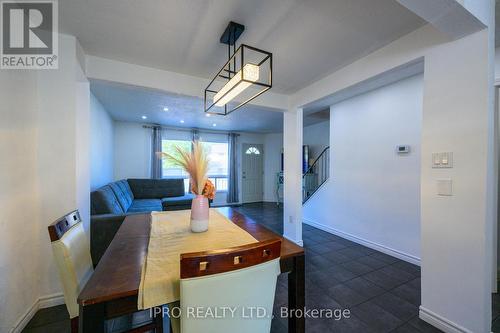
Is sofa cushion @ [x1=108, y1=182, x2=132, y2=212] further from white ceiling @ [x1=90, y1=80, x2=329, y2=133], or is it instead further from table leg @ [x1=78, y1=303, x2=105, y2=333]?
table leg @ [x1=78, y1=303, x2=105, y2=333]

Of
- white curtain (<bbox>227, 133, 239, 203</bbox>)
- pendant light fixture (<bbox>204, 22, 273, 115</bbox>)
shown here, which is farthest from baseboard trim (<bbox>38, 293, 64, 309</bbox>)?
white curtain (<bbox>227, 133, 239, 203</bbox>)

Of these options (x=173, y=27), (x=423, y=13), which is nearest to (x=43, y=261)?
(x=173, y=27)

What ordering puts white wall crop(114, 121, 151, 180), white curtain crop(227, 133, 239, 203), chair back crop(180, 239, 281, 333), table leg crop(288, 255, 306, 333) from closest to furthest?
chair back crop(180, 239, 281, 333)
table leg crop(288, 255, 306, 333)
white wall crop(114, 121, 151, 180)
white curtain crop(227, 133, 239, 203)

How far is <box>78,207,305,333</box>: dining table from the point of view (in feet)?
2.57

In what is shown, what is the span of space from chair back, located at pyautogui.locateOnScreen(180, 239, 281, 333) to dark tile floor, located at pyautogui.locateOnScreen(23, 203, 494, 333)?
3.36ft

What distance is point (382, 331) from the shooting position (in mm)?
1578

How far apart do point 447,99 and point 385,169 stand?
169cm

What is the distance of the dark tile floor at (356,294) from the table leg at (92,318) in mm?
1289

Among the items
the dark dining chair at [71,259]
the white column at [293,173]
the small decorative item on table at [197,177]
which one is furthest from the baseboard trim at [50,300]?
the white column at [293,173]

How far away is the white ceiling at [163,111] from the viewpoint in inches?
129

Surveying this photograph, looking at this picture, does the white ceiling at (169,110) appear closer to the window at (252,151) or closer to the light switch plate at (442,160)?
the window at (252,151)

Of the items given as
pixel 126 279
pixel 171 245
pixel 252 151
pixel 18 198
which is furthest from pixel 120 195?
pixel 252 151

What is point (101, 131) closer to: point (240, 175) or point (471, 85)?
point (240, 175)

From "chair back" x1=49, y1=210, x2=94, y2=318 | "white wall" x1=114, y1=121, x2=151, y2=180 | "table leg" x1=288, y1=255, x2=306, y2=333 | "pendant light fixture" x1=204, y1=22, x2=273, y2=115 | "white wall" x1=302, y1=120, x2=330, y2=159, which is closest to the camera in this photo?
"chair back" x1=49, y1=210, x2=94, y2=318
